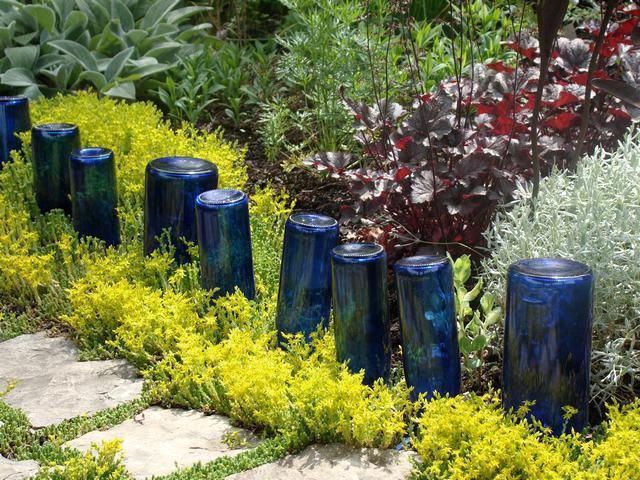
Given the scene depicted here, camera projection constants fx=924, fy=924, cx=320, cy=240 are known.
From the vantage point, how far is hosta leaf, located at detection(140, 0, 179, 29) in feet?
19.7

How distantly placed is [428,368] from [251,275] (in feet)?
3.20

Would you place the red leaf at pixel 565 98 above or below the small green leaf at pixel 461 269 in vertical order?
above

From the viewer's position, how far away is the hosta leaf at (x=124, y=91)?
5.48 metres

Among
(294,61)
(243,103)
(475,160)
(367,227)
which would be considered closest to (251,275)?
(367,227)

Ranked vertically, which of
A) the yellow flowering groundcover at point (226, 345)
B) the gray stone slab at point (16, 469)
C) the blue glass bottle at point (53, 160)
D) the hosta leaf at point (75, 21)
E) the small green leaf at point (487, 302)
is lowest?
the gray stone slab at point (16, 469)

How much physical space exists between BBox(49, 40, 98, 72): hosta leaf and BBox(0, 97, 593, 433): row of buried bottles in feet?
7.01

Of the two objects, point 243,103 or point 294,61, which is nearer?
point 294,61

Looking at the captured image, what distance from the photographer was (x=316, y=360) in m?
3.05

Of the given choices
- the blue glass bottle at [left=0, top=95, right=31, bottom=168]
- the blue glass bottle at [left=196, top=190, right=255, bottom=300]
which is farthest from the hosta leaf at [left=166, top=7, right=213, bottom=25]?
the blue glass bottle at [left=196, top=190, right=255, bottom=300]

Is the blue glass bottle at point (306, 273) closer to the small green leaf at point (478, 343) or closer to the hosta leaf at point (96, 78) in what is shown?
the small green leaf at point (478, 343)

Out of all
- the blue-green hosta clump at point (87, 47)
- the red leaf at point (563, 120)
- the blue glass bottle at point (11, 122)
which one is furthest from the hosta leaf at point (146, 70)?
the red leaf at point (563, 120)

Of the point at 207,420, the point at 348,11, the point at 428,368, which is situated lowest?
the point at 207,420

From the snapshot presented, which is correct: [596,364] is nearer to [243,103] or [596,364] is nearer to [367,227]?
[367,227]

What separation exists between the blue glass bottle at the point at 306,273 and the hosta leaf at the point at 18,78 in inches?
115
